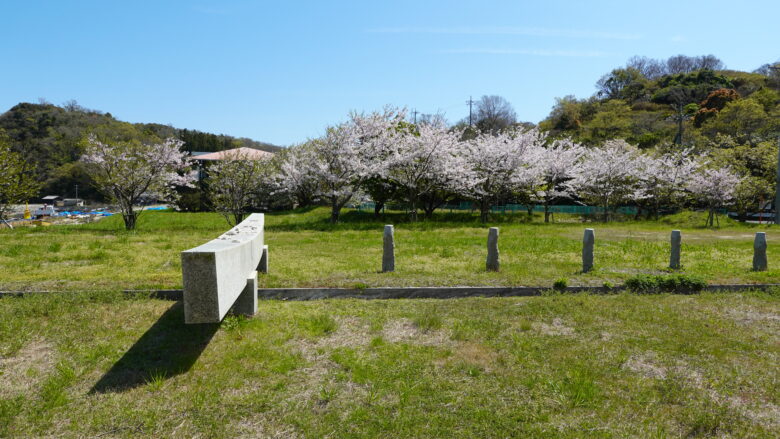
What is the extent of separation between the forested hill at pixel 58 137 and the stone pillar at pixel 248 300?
61.4 meters

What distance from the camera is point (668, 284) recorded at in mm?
7508

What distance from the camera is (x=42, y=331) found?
16.8 ft

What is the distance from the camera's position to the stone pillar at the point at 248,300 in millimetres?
5504

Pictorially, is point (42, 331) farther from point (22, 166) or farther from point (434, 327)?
point (22, 166)

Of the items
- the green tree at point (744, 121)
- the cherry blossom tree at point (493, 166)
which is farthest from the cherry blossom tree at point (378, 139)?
the green tree at point (744, 121)

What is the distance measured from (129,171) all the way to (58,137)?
197ft

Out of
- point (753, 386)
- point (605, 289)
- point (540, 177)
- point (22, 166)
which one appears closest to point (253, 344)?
point (753, 386)

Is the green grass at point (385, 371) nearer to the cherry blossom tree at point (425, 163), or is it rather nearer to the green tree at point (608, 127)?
the cherry blossom tree at point (425, 163)

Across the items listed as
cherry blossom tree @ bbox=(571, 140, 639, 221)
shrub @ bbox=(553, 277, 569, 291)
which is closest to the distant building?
shrub @ bbox=(553, 277, 569, 291)

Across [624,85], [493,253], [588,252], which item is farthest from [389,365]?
[624,85]

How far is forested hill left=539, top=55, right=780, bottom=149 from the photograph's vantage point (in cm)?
4400

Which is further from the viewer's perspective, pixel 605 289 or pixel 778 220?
pixel 778 220

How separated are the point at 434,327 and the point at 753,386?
10.2ft

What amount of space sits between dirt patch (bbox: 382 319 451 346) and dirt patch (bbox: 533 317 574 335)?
3.87ft
